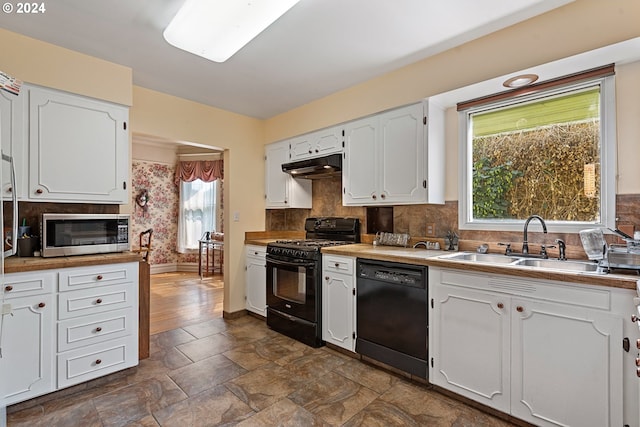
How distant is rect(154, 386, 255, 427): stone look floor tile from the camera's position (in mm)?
1858

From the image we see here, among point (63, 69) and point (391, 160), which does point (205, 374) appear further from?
point (63, 69)

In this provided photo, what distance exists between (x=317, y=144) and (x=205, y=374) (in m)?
2.40

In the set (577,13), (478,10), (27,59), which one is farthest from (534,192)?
(27,59)

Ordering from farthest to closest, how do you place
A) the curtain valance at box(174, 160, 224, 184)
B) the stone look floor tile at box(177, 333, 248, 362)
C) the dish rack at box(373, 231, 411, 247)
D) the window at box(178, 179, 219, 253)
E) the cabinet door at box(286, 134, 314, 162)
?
the window at box(178, 179, 219, 253) → the curtain valance at box(174, 160, 224, 184) → the cabinet door at box(286, 134, 314, 162) → the dish rack at box(373, 231, 411, 247) → the stone look floor tile at box(177, 333, 248, 362)

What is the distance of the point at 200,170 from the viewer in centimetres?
643

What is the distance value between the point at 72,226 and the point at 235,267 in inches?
69.9

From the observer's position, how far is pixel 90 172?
8.05ft

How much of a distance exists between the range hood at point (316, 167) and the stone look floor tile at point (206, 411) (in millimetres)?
2180

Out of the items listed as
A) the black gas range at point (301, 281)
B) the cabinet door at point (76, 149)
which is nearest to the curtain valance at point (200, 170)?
the black gas range at point (301, 281)

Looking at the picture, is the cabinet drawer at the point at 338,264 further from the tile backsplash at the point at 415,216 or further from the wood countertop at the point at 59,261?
the wood countertop at the point at 59,261

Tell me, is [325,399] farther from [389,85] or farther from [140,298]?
[389,85]

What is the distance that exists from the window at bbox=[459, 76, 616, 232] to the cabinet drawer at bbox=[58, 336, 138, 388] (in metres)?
2.86

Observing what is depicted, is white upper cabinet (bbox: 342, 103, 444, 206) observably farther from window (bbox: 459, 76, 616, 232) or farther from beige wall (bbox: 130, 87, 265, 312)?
beige wall (bbox: 130, 87, 265, 312)

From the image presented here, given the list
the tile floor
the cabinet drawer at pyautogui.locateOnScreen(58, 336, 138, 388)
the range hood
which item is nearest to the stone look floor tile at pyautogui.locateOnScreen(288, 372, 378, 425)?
the tile floor
